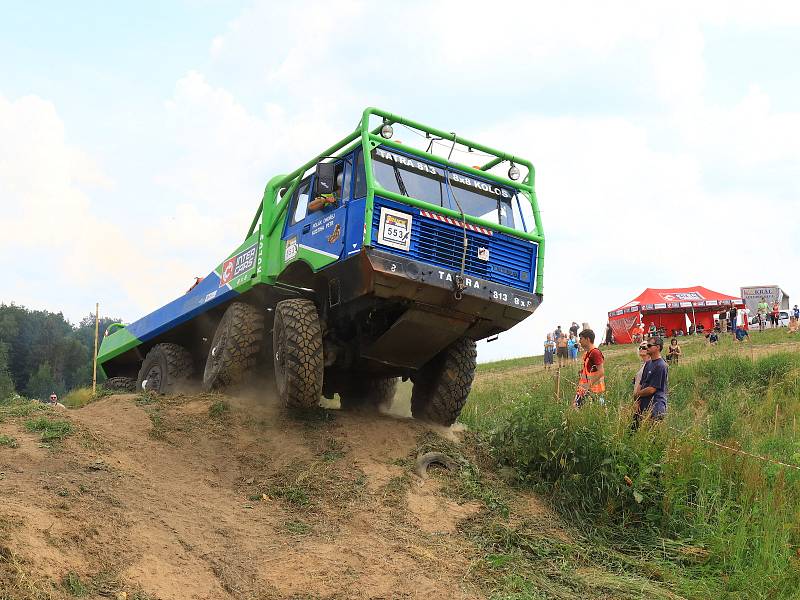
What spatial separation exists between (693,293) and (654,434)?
21.2 m

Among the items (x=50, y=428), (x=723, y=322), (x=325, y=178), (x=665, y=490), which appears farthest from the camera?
(x=723, y=322)

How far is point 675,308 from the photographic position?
2717cm

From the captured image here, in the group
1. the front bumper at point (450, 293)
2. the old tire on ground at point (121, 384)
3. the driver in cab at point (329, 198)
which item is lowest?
the old tire on ground at point (121, 384)

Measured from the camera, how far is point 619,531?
285 inches

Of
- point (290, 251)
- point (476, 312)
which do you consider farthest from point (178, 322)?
point (476, 312)

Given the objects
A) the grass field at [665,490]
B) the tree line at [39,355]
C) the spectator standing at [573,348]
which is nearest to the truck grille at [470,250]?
the grass field at [665,490]

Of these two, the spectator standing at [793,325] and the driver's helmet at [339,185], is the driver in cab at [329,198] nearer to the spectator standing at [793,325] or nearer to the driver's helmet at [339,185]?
the driver's helmet at [339,185]

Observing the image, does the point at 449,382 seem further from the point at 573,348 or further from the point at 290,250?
the point at 573,348

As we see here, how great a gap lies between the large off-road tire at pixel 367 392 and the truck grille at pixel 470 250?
2.73m


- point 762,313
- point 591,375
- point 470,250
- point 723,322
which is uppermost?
point 762,313

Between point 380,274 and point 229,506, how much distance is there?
8.33ft

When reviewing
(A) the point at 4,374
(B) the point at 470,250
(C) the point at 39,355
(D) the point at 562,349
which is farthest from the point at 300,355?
(C) the point at 39,355

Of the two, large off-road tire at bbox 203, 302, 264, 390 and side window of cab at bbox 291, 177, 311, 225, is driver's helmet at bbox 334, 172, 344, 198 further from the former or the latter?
large off-road tire at bbox 203, 302, 264, 390

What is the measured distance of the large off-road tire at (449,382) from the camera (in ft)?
31.4
